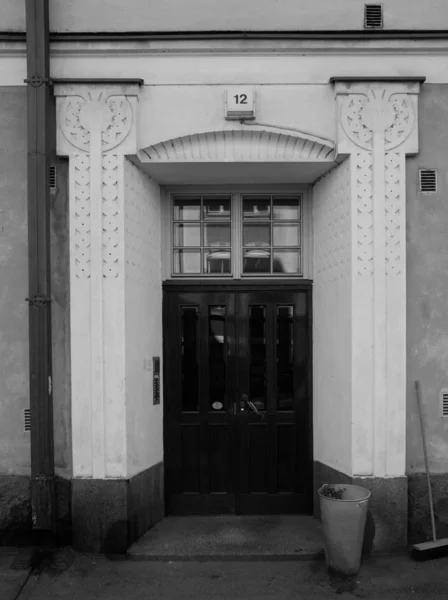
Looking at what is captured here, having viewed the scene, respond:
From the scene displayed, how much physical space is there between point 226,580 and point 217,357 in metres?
2.28

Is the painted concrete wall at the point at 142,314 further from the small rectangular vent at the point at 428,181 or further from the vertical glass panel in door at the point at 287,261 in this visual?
the small rectangular vent at the point at 428,181

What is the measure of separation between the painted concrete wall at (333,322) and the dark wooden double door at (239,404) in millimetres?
206

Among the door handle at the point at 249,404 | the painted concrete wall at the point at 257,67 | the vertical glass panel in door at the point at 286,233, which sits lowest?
the door handle at the point at 249,404

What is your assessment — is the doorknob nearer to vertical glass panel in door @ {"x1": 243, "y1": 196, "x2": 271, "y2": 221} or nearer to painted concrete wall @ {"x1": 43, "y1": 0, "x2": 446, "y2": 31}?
vertical glass panel in door @ {"x1": 243, "y1": 196, "x2": 271, "y2": 221}

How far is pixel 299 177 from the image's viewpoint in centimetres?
597

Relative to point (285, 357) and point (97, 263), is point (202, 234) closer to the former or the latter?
point (97, 263)

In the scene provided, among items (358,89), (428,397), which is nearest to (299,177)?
(358,89)

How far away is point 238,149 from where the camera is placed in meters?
5.49

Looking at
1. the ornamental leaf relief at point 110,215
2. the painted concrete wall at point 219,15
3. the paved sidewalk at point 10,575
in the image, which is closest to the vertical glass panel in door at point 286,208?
the painted concrete wall at point 219,15

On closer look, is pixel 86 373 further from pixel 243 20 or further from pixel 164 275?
pixel 243 20

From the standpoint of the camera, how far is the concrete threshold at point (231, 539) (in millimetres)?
5266

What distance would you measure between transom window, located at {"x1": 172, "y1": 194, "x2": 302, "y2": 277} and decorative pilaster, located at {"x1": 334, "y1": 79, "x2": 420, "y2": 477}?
1.04m

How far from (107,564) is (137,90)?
4478mm

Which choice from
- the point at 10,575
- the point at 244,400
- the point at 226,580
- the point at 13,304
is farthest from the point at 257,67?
the point at 10,575
